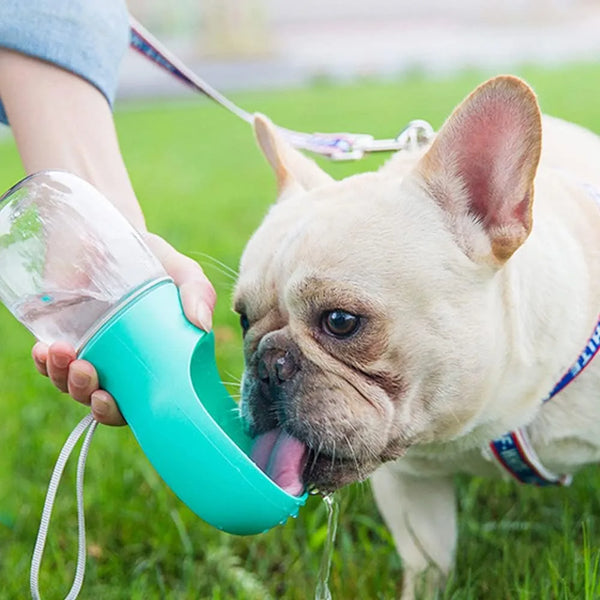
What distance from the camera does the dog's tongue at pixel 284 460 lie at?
5.94ft

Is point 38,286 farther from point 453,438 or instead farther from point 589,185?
point 589,185

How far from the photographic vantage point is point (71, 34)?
216cm

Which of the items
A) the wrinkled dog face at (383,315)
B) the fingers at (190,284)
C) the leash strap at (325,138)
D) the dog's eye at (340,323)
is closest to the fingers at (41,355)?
the fingers at (190,284)

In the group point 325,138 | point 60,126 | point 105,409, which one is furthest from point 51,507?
point 325,138

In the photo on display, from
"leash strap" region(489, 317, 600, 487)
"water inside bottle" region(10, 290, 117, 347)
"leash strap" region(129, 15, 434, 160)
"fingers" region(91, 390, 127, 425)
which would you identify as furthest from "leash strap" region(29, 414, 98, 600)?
"leash strap" region(129, 15, 434, 160)

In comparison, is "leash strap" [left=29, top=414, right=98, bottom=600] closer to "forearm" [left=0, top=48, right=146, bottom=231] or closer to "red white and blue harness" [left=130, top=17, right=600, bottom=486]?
"forearm" [left=0, top=48, right=146, bottom=231]

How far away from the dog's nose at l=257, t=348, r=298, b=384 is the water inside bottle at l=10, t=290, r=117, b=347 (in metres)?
0.29

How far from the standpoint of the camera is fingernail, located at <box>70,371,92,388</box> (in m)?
1.71

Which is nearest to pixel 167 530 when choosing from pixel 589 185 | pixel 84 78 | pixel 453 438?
pixel 453 438

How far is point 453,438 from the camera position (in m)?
2.00

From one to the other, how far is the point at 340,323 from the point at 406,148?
75 centimetres

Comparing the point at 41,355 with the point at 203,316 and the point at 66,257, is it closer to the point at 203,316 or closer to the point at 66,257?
the point at 66,257

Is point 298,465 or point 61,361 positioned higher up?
point 61,361

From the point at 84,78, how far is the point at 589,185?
3.56 feet
